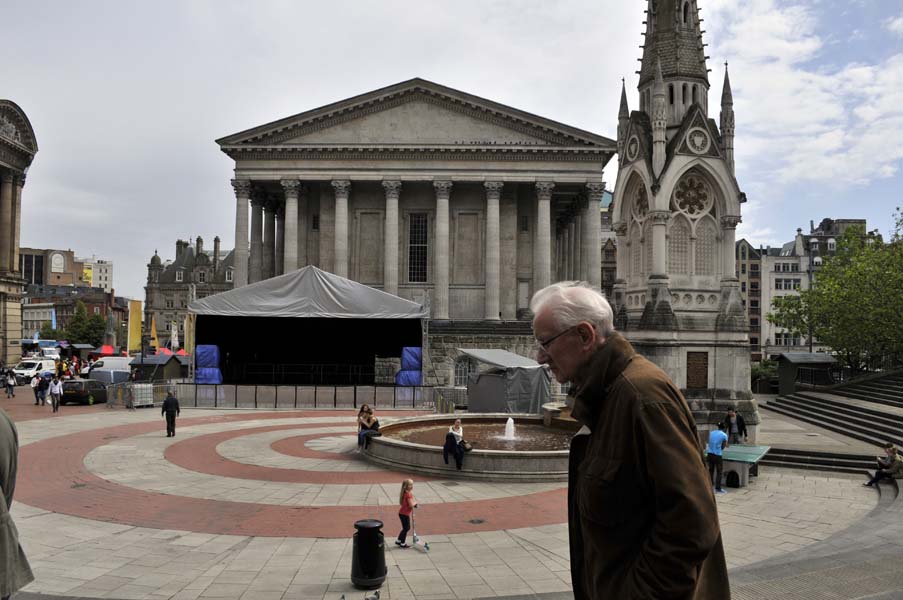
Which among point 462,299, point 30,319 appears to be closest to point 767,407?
point 462,299

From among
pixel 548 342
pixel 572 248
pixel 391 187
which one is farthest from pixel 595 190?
pixel 548 342

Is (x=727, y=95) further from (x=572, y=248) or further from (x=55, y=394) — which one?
(x=572, y=248)

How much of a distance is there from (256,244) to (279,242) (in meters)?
4.35

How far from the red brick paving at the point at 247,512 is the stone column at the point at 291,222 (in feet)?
116

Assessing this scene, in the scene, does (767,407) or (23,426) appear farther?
(767,407)

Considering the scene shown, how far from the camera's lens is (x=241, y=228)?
5069cm

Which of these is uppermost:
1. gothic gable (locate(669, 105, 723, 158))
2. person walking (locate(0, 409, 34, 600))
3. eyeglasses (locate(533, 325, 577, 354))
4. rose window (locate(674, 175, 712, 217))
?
gothic gable (locate(669, 105, 723, 158))

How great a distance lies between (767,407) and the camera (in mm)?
36562

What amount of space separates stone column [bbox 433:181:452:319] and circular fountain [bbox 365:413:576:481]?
89.4 feet

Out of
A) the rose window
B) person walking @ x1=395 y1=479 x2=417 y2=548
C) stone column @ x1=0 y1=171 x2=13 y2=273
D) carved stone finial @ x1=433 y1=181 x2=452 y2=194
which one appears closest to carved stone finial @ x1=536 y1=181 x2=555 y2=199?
carved stone finial @ x1=433 y1=181 x2=452 y2=194

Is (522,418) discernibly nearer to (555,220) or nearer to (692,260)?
(692,260)

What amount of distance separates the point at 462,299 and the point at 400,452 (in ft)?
119

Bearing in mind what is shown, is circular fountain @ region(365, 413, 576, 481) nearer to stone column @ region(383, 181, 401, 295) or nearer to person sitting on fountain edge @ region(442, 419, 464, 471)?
person sitting on fountain edge @ region(442, 419, 464, 471)

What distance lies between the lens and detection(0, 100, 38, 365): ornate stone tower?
5875cm
